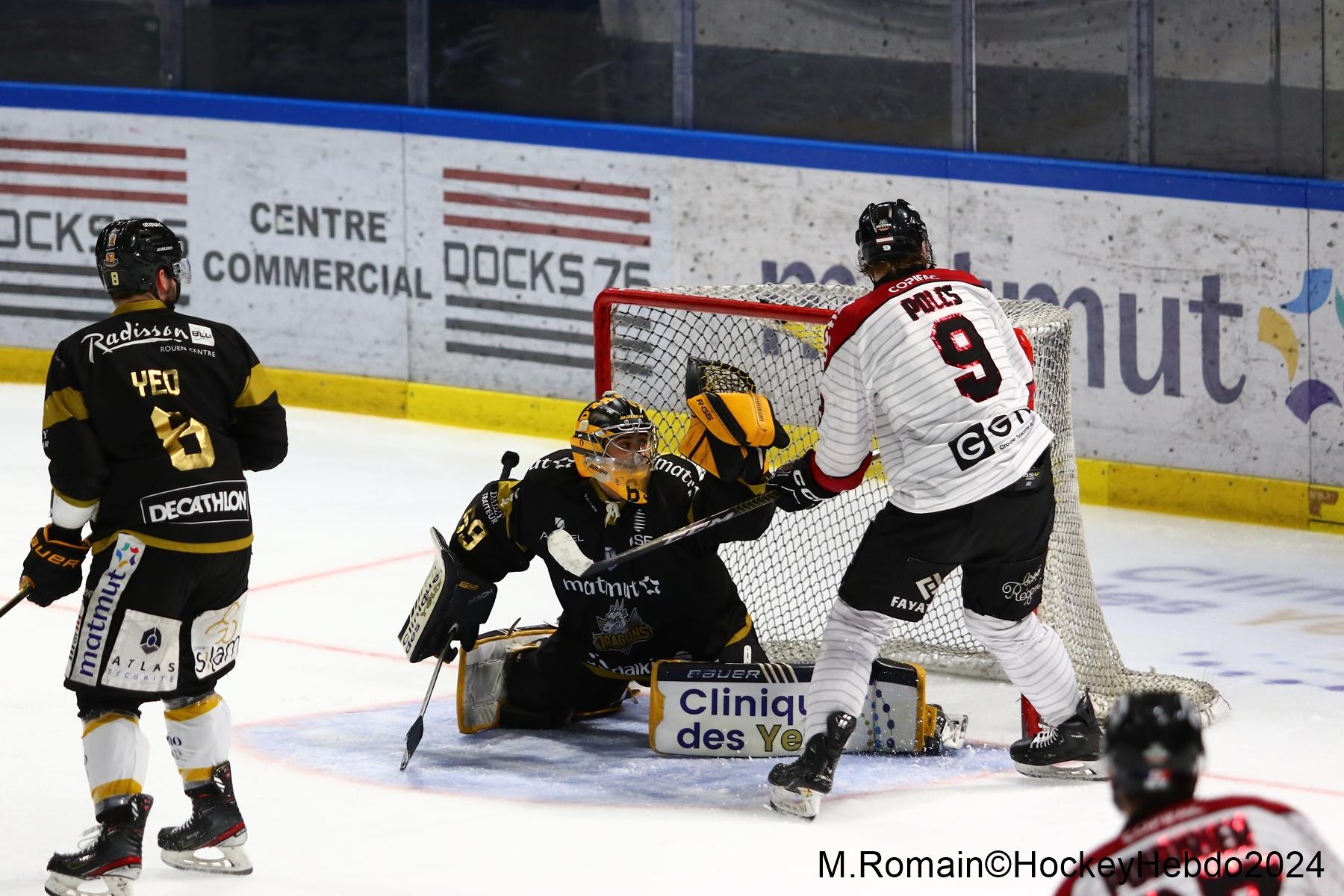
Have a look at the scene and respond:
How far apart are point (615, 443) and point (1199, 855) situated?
2.83 m

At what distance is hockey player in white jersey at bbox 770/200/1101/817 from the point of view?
4789mm

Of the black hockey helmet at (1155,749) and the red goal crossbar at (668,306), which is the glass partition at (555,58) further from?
the black hockey helmet at (1155,749)

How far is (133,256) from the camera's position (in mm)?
4289

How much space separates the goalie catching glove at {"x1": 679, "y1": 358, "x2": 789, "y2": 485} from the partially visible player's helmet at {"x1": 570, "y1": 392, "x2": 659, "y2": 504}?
0.10 metres

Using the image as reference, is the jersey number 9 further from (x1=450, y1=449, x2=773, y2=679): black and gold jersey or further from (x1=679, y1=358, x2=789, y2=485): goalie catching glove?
(x1=450, y1=449, x2=773, y2=679): black and gold jersey

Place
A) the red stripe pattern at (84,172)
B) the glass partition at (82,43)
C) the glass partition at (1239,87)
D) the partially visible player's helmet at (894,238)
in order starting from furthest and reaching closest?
the glass partition at (82,43) → the red stripe pattern at (84,172) → the glass partition at (1239,87) → the partially visible player's helmet at (894,238)

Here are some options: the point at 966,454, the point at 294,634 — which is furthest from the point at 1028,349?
the point at 294,634

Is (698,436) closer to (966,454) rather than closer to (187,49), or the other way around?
(966,454)

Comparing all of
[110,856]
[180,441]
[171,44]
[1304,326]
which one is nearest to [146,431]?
[180,441]

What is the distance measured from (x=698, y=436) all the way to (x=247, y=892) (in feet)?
4.66

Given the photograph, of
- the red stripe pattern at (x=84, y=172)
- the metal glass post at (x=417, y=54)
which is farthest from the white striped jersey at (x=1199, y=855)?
the red stripe pattern at (x=84, y=172)

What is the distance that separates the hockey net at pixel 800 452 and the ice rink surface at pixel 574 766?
264 millimetres

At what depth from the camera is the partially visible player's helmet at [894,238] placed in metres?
4.88

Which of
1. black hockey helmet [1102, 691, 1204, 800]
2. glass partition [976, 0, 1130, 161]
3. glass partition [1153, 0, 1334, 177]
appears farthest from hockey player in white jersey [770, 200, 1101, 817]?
glass partition [976, 0, 1130, 161]
